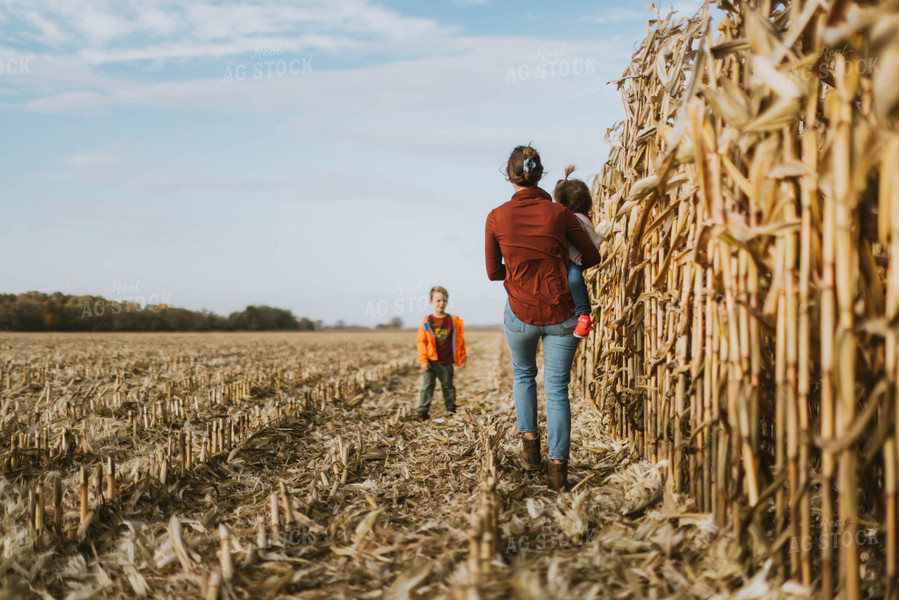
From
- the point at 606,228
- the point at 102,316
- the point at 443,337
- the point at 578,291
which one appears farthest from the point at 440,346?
the point at 102,316

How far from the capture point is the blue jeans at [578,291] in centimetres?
337

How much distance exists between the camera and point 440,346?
6.49m

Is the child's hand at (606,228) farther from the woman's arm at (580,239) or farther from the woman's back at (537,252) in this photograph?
the woman's back at (537,252)

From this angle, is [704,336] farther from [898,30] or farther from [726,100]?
[898,30]

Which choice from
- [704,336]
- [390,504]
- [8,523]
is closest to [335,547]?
[390,504]

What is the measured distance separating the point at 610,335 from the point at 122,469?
385 cm

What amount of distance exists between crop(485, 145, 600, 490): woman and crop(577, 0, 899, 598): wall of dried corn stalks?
1.61 ft

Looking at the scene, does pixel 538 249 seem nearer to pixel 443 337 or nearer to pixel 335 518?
pixel 335 518

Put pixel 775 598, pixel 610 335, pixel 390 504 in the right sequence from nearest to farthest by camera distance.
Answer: pixel 775 598, pixel 390 504, pixel 610 335

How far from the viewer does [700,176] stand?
2.37m

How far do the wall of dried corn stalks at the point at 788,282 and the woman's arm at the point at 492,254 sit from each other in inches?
33.2

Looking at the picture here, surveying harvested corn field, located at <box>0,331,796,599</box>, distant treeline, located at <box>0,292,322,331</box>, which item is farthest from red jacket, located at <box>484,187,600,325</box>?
distant treeline, located at <box>0,292,322,331</box>

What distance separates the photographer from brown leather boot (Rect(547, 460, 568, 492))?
332cm

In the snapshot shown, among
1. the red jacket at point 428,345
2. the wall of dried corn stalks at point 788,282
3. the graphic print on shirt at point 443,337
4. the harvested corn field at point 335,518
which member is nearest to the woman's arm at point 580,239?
the wall of dried corn stalks at point 788,282
